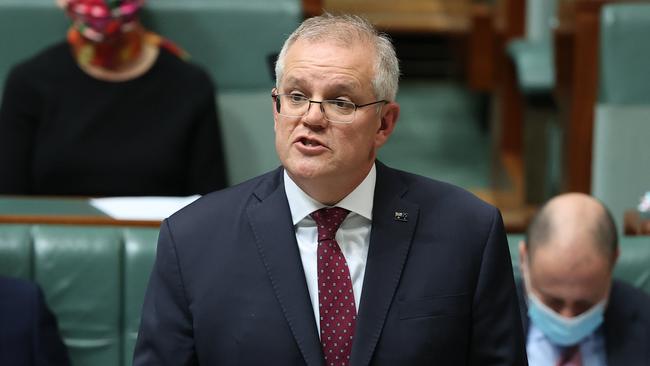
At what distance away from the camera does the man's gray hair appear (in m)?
0.95

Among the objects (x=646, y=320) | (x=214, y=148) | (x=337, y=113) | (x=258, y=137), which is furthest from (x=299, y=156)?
(x=258, y=137)

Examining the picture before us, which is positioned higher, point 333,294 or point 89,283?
point 333,294

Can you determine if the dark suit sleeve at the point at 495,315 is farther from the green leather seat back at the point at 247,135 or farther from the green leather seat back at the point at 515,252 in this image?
the green leather seat back at the point at 247,135

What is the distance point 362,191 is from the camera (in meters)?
1.00

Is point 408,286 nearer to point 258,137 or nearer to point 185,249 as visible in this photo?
point 185,249

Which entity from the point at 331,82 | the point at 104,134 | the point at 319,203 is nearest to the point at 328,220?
the point at 319,203

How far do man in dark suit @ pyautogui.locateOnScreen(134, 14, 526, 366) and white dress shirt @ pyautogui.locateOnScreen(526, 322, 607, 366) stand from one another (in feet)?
1.30

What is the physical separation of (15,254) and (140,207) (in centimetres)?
19

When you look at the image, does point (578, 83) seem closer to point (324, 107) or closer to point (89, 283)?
point (89, 283)

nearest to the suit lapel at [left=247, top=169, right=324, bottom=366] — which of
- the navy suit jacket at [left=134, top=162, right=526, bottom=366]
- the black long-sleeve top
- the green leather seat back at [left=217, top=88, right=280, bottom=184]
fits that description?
the navy suit jacket at [left=134, top=162, right=526, bottom=366]

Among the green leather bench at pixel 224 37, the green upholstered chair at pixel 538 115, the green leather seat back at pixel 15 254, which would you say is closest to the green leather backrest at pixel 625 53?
→ the green upholstered chair at pixel 538 115

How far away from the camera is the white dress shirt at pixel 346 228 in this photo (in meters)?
0.99

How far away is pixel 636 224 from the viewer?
1539 mm

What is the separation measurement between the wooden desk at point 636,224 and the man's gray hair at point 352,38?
2.17ft
